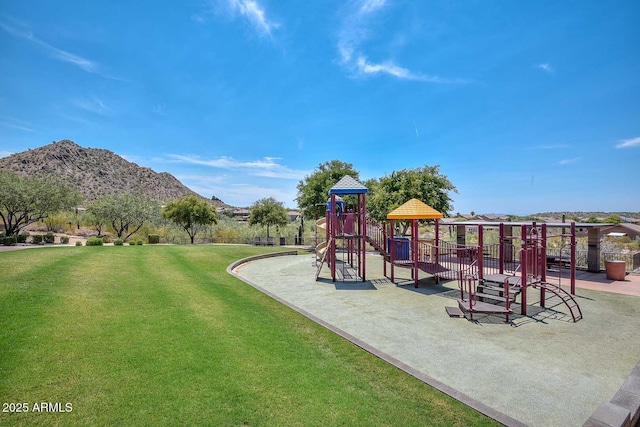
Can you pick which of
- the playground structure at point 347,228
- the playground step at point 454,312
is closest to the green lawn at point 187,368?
the playground step at point 454,312

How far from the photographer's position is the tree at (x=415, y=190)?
78.2ft

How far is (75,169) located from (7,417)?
97.2m

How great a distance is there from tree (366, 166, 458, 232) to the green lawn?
18.1 metres

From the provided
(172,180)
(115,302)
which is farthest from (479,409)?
(172,180)

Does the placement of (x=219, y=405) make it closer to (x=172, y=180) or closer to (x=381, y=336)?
(x=381, y=336)

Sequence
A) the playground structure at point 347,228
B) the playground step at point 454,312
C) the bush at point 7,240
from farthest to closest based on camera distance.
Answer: the bush at point 7,240 → the playground structure at point 347,228 → the playground step at point 454,312

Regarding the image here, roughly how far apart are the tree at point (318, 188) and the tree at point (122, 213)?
832 inches

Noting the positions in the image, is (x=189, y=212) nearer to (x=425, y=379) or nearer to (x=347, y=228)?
(x=347, y=228)

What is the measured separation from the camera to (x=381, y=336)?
6914 mm

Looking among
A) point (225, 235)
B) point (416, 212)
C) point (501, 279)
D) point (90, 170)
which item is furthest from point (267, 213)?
point (90, 170)

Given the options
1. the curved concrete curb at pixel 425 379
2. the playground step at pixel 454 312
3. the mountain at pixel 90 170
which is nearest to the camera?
the curved concrete curb at pixel 425 379

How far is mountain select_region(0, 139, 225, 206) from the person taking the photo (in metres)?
72.7

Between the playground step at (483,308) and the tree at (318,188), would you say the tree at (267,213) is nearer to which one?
the tree at (318,188)

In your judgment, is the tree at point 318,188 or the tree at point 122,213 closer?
the tree at point 318,188
